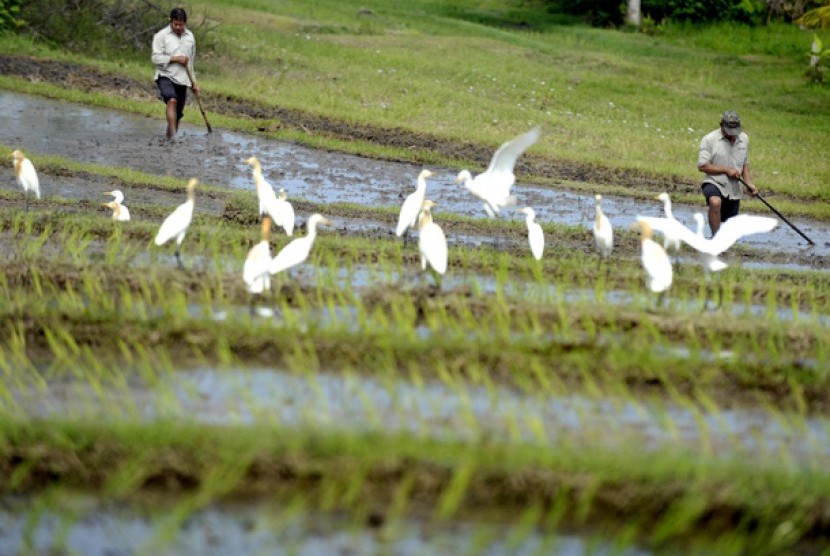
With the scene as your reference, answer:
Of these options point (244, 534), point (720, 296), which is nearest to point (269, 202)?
point (720, 296)

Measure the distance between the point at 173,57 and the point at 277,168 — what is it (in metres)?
1.86

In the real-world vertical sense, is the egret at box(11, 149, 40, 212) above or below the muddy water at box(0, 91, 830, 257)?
above

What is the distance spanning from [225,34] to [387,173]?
11.7 m

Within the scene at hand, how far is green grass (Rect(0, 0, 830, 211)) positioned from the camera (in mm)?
20062

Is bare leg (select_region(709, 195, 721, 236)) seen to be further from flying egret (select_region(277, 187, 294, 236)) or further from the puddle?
the puddle

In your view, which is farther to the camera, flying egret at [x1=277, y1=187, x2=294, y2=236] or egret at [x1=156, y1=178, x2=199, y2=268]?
flying egret at [x1=277, y1=187, x2=294, y2=236]

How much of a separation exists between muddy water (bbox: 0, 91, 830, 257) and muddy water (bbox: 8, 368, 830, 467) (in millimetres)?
7008

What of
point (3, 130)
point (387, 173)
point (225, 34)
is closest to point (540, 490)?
point (387, 173)

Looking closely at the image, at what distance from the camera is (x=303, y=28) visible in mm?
28844

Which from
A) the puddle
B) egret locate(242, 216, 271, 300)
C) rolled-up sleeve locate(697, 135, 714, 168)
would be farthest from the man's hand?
the puddle

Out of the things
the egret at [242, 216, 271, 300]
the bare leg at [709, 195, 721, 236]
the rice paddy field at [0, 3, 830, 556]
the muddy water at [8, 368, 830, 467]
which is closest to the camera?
the rice paddy field at [0, 3, 830, 556]

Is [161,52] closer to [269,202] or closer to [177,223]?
[269,202]

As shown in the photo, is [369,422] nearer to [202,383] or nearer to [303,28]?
[202,383]

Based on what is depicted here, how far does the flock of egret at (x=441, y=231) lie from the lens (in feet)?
29.3
